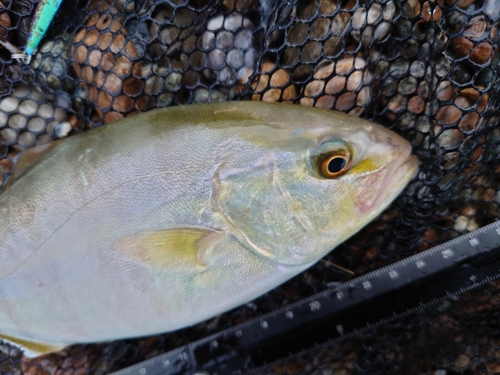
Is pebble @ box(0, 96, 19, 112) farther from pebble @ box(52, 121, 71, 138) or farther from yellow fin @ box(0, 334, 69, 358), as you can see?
yellow fin @ box(0, 334, 69, 358)

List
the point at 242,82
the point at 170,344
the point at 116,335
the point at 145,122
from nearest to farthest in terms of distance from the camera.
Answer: the point at 145,122 < the point at 116,335 < the point at 242,82 < the point at 170,344

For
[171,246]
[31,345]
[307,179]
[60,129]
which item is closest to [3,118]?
[60,129]

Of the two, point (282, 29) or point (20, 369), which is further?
point (20, 369)

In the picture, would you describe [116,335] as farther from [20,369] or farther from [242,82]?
[242,82]

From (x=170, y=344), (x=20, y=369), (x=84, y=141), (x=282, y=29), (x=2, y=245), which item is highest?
(x=282, y=29)

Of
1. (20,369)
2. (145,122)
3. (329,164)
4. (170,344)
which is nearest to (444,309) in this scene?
(329,164)

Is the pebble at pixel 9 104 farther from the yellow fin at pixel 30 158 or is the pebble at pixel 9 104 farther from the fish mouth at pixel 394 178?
the fish mouth at pixel 394 178

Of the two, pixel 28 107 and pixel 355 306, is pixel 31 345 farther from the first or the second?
pixel 355 306
